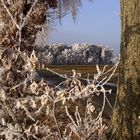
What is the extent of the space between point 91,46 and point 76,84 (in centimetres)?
2474

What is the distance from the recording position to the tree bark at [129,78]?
18.7ft

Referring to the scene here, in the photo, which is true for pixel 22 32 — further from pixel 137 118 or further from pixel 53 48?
pixel 53 48

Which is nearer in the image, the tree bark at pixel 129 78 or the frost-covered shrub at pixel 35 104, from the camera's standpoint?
the tree bark at pixel 129 78

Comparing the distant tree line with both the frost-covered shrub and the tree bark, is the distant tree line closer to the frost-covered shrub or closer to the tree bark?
the frost-covered shrub

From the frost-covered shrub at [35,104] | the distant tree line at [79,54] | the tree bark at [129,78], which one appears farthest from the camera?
the distant tree line at [79,54]

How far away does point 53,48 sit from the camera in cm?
3116

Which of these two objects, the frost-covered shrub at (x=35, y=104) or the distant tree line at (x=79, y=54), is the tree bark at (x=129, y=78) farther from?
the distant tree line at (x=79, y=54)

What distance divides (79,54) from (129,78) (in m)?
25.4

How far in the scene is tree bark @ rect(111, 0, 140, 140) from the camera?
5.70 meters

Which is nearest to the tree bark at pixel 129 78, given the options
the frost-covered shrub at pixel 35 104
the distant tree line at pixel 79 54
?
the frost-covered shrub at pixel 35 104

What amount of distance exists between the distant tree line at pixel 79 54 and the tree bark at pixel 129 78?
2469 cm

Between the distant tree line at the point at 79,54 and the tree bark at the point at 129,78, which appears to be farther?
the distant tree line at the point at 79,54

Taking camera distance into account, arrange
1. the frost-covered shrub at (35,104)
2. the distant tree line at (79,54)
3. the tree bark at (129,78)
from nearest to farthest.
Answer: the tree bark at (129,78) < the frost-covered shrub at (35,104) < the distant tree line at (79,54)

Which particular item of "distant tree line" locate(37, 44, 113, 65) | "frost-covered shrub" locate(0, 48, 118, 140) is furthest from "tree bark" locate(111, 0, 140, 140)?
"distant tree line" locate(37, 44, 113, 65)
